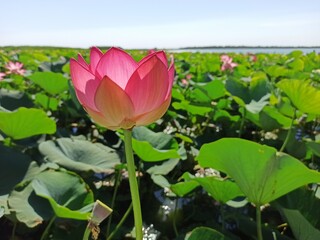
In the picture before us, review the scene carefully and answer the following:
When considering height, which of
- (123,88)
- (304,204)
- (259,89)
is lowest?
(304,204)

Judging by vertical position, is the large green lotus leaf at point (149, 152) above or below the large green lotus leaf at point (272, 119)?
above

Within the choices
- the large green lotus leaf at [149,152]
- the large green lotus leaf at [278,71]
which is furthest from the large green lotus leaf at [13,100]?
the large green lotus leaf at [278,71]

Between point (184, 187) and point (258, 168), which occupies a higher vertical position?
point (258, 168)

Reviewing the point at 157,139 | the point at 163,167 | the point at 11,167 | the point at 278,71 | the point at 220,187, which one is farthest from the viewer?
the point at 278,71

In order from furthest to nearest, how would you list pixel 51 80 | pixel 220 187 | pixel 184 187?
pixel 51 80, pixel 184 187, pixel 220 187

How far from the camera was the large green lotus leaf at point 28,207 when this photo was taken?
103 cm

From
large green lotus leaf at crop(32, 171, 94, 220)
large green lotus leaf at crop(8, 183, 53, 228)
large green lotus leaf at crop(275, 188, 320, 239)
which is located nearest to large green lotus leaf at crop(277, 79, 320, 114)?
large green lotus leaf at crop(275, 188, 320, 239)

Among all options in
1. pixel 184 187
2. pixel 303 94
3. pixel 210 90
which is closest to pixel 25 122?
pixel 184 187

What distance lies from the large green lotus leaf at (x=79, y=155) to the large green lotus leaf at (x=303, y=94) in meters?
0.63

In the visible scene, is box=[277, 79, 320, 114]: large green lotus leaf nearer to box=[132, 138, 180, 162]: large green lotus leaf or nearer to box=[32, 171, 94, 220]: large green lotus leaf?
box=[132, 138, 180, 162]: large green lotus leaf

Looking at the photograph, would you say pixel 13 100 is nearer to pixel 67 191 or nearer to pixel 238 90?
pixel 67 191

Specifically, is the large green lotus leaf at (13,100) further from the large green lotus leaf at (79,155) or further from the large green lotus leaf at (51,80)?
the large green lotus leaf at (79,155)

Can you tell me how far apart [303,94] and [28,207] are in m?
0.92

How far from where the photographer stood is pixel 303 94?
Result: 1.37 meters
